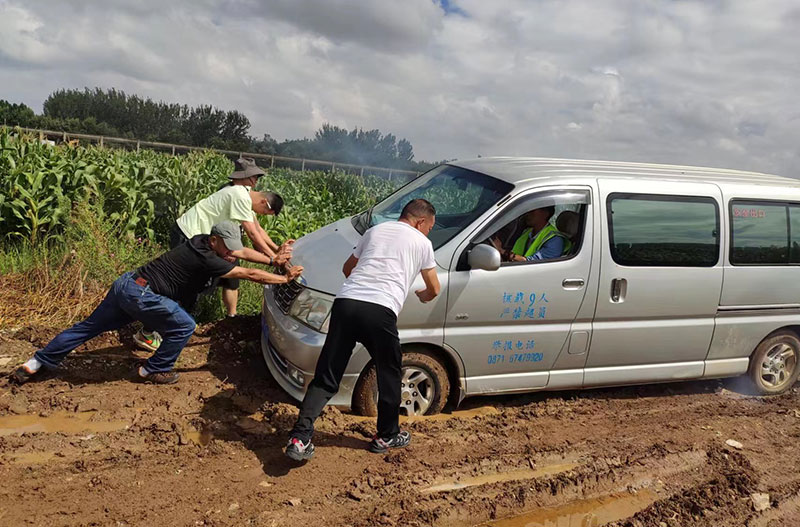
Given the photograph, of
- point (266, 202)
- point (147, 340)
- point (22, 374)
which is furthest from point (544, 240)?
point (22, 374)

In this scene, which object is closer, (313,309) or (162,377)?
(313,309)

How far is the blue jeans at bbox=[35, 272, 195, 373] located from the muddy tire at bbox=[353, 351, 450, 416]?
5.22 ft

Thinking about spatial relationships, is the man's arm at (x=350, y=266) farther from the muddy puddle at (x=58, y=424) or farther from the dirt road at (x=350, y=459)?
the muddy puddle at (x=58, y=424)

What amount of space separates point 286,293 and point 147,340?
5.45 ft

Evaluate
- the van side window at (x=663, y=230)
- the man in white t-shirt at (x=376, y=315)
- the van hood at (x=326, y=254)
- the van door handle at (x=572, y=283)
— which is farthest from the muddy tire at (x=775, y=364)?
the van hood at (x=326, y=254)

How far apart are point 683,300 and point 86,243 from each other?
6.19 meters

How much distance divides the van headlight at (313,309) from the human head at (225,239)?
999mm

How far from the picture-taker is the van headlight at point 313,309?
4445mm

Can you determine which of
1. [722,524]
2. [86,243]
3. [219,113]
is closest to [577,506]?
[722,524]

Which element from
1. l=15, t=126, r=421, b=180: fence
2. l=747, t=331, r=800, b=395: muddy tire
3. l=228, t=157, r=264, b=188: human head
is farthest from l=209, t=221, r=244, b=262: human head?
l=15, t=126, r=421, b=180: fence

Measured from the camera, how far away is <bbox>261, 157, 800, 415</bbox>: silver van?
461 centimetres

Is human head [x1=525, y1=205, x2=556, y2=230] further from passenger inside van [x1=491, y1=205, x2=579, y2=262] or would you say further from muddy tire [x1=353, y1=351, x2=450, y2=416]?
muddy tire [x1=353, y1=351, x2=450, y2=416]

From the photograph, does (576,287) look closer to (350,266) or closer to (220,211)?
(350,266)

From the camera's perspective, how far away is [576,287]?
4.94 meters
